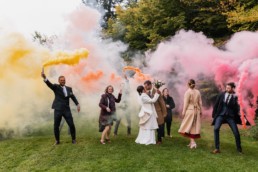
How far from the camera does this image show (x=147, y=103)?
1186 cm

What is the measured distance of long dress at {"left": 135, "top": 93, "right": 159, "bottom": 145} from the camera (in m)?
11.8

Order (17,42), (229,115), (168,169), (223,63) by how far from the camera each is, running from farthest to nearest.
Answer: (223,63)
(17,42)
(229,115)
(168,169)

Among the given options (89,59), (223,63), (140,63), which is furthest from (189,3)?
(89,59)

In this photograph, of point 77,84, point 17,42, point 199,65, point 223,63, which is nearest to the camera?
point 17,42

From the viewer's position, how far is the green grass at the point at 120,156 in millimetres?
9453

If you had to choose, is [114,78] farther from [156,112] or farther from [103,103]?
[156,112]

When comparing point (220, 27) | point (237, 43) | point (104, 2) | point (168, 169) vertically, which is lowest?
point (168, 169)

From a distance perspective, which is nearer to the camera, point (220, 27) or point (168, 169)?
point (168, 169)

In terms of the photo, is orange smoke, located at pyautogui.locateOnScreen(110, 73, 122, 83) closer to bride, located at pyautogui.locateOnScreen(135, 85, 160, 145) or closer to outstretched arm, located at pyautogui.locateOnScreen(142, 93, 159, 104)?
bride, located at pyautogui.locateOnScreen(135, 85, 160, 145)

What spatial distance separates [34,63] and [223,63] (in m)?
8.25

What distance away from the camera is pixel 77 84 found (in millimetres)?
15359

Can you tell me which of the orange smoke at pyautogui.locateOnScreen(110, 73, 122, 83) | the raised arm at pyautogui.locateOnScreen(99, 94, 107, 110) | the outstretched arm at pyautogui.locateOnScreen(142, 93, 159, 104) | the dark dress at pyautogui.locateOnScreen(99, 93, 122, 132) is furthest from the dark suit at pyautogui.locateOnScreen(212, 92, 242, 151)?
the orange smoke at pyautogui.locateOnScreen(110, 73, 122, 83)

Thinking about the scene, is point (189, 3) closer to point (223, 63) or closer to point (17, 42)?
point (223, 63)

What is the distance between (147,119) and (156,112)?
518 millimetres
